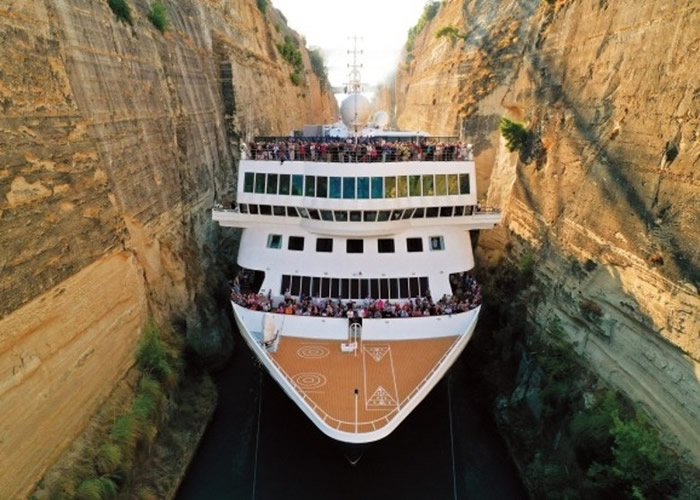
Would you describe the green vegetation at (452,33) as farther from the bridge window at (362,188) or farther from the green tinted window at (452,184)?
the bridge window at (362,188)

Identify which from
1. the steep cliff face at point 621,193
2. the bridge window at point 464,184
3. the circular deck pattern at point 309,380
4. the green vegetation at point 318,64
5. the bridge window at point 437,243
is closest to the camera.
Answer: the steep cliff face at point 621,193

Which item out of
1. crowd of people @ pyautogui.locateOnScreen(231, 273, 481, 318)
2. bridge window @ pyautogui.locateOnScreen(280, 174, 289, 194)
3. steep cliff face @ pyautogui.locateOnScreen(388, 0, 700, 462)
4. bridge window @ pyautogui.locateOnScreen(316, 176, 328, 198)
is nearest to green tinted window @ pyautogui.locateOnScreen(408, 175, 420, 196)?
bridge window @ pyautogui.locateOnScreen(316, 176, 328, 198)

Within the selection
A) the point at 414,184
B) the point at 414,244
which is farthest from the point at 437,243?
the point at 414,184

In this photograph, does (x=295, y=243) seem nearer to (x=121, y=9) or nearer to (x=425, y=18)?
(x=121, y=9)

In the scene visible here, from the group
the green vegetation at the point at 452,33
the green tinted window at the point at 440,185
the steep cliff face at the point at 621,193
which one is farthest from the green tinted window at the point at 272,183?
the green vegetation at the point at 452,33

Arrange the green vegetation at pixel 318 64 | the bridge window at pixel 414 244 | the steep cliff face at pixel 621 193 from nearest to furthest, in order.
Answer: the steep cliff face at pixel 621 193 < the bridge window at pixel 414 244 < the green vegetation at pixel 318 64

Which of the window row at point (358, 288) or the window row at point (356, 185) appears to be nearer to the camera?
the window row at point (356, 185)

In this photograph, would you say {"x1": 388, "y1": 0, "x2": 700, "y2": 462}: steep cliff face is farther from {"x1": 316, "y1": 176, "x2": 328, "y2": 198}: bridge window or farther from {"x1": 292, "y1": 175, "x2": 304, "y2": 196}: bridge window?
{"x1": 292, "y1": 175, "x2": 304, "y2": 196}: bridge window
